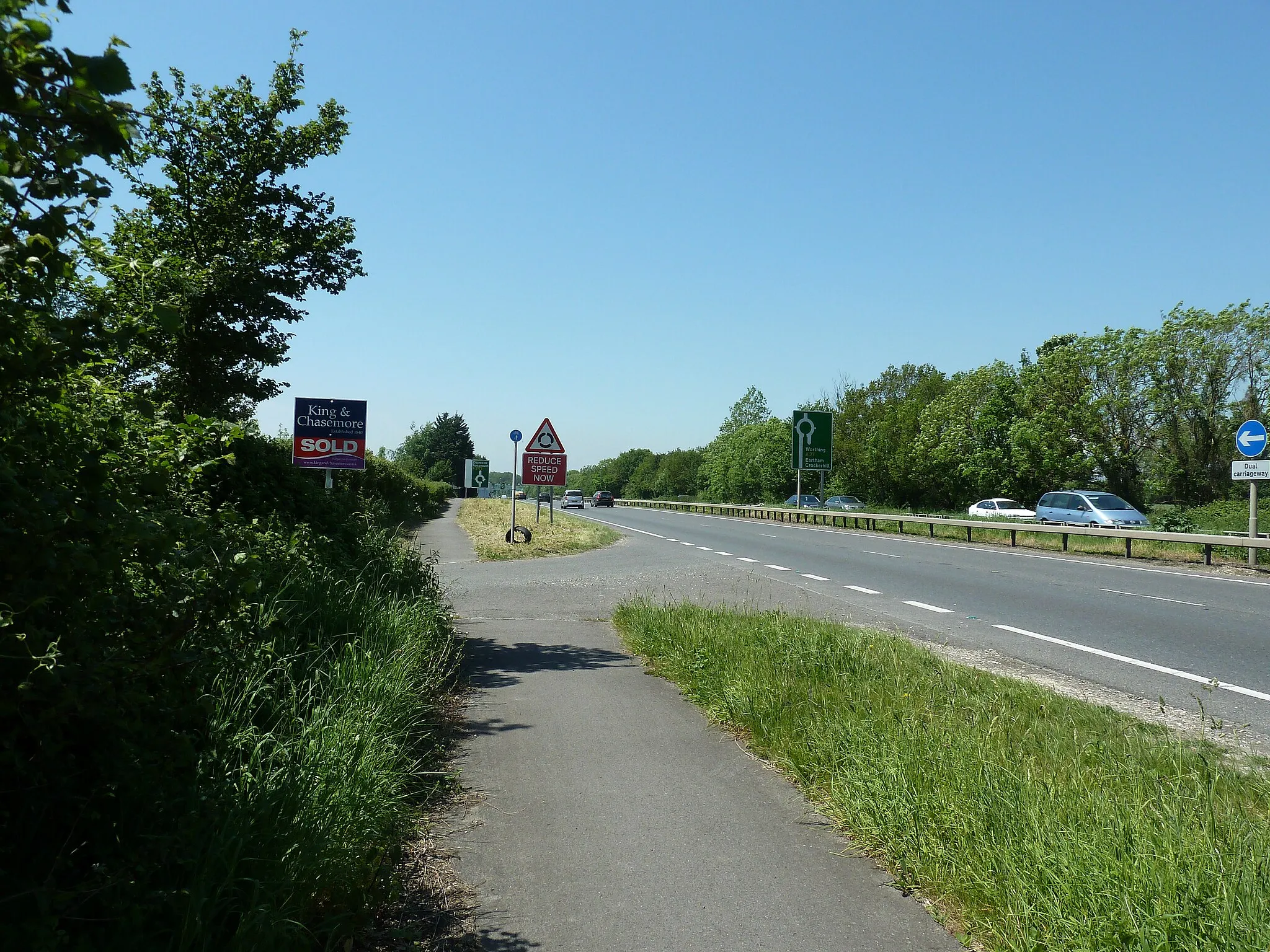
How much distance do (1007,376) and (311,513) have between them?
55144 mm

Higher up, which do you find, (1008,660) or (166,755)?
(166,755)

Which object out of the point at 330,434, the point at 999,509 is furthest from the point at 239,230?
the point at 999,509

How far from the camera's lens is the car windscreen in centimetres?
2959

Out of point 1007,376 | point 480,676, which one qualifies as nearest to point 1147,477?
point 1007,376

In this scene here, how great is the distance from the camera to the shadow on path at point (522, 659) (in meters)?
8.19

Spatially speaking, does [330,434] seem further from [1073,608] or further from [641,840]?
[641,840]

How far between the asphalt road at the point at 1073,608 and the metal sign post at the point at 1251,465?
167 cm

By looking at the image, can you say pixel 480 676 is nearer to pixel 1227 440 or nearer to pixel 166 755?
pixel 166 755

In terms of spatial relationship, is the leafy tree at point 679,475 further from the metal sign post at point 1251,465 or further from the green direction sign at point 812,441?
the metal sign post at point 1251,465

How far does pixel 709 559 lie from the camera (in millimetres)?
22922

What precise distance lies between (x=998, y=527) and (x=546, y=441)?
46.1ft

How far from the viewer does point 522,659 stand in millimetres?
9039

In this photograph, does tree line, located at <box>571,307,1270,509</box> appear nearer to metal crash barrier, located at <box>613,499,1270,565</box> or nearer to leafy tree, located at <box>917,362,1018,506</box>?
leafy tree, located at <box>917,362,1018,506</box>

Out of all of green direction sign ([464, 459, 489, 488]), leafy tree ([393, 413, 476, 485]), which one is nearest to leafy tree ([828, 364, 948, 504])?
green direction sign ([464, 459, 489, 488])
